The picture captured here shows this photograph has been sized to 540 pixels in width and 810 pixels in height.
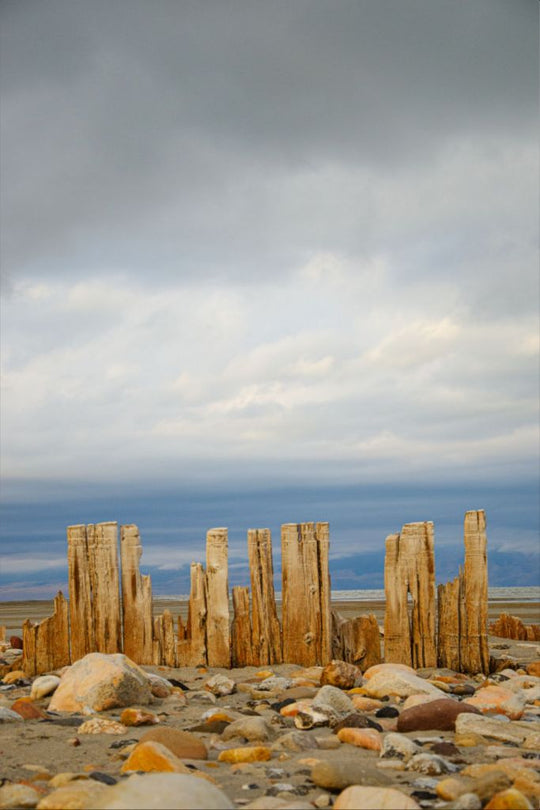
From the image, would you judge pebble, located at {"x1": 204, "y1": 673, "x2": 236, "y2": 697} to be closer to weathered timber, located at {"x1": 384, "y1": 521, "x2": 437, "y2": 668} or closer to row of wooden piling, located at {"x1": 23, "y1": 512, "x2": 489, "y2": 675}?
row of wooden piling, located at {"x1": 23, "y1": 512, "x2": 489, "y2": 675}

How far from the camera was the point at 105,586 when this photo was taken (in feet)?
33.3

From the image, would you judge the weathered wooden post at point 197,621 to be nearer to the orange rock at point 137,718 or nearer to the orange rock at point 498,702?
the orange rock at point 137,718

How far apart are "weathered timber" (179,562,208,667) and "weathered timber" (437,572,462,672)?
298cm

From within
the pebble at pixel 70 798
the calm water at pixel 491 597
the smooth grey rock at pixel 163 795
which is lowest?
the calm water at pixel 491 597

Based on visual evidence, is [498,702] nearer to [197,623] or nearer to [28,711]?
[197,623]

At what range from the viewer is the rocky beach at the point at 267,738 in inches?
192

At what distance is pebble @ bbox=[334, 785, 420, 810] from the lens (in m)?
4.66

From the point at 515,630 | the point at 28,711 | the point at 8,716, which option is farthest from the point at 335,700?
the point at 515,630

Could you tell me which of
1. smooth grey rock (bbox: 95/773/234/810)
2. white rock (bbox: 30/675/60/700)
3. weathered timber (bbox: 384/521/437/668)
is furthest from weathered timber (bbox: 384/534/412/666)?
smooth grey rock (bbox: 95/773/234/810)

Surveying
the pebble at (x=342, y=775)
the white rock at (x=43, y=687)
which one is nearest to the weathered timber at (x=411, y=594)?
the white rock at (x=43, y=687)

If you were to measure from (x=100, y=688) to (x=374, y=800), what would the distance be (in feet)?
12.9

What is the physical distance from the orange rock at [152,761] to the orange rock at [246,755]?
58 cm

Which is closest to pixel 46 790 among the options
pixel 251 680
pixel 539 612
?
pixel 251 680

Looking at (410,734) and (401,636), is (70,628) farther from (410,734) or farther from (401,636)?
(410,734)
